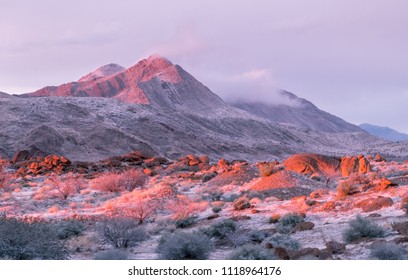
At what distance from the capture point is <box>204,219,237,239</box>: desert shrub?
17.6 meters

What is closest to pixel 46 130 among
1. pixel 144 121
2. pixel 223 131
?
pixel 144 121

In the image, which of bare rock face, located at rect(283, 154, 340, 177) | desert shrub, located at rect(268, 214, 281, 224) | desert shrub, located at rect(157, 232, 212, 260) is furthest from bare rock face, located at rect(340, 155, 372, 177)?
desert shrub, located at rect(157, 232, 212, 260)

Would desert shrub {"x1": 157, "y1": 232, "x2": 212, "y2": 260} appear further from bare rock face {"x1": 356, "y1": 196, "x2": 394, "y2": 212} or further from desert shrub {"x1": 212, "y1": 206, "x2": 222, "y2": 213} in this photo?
desert shrub {"x1": 212, "y1": 206, "x2": 222, "y2": 213}

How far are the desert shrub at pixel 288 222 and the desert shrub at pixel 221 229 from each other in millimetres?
1436

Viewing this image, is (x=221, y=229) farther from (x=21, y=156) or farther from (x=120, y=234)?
(x=21, y=156)

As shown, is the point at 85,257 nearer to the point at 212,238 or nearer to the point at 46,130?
the point at 212,238

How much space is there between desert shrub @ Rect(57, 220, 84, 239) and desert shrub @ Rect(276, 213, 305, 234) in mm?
6626

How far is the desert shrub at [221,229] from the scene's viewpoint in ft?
57.7

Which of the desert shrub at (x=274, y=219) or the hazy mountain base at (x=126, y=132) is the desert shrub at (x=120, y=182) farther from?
the hazy mountain base at (x=126, y=132)

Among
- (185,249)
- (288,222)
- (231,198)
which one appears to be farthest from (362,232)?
A: (231,198)

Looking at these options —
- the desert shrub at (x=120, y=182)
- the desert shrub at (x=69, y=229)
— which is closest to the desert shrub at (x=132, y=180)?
the desert shrub at (x=120, y=182)

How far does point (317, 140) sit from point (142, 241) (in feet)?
444

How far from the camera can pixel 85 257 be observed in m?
15.4

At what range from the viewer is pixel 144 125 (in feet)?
337
